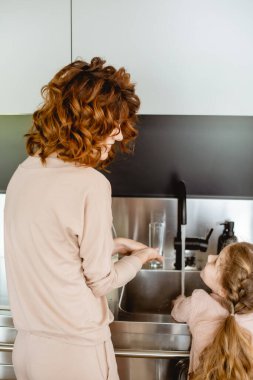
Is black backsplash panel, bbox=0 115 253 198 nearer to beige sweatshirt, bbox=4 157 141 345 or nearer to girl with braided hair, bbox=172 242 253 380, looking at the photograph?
girl with braided hair, bbox=172 242 253 380

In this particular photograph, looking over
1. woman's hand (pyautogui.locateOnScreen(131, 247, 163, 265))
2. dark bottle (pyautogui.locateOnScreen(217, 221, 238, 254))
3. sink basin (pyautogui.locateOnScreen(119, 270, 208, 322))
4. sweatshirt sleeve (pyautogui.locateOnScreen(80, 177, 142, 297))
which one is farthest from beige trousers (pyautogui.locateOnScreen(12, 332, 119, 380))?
dark bottle (pyautogui.locateOnScreen(217, 221, 238, 254))

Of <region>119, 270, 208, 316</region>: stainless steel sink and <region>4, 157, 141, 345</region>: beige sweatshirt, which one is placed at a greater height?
<region>4, 157, 141, 345</region>: beige sweatshirt

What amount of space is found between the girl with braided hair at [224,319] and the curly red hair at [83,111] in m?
0.52

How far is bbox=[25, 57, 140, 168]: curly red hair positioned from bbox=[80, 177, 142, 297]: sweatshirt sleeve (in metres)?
0.08

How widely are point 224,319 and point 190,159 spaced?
0.82 meters

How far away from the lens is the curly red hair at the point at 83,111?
2.98ft

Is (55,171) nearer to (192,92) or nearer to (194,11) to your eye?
(192,92)

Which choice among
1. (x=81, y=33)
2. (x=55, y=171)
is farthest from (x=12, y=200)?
(x=81, y=33)

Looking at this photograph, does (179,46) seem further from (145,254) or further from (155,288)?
(155,288)

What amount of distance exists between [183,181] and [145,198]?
18cm

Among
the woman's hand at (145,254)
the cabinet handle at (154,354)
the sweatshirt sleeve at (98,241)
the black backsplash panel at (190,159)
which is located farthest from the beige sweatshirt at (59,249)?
the black backsplash panel at (190,159)

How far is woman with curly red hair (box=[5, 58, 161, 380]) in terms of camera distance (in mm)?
914

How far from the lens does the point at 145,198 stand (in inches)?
72.7

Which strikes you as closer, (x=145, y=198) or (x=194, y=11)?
(x=194, y=11)
